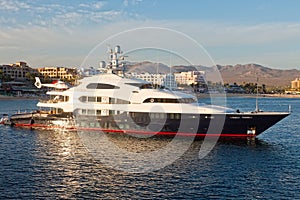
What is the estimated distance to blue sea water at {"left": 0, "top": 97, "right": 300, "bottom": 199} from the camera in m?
26.3

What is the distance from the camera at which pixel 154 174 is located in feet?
101

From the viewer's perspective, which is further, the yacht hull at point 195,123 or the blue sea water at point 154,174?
the yacht hull at point 195,123

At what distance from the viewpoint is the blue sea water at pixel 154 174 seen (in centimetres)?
2634

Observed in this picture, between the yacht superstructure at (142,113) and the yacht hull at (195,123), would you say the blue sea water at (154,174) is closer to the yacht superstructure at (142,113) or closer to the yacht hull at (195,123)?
the yacht hull at (195,123)

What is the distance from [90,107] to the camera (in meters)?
51.4

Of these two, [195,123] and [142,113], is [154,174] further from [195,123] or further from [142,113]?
[142,113]

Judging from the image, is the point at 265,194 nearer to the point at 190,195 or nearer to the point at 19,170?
the point at 190,195

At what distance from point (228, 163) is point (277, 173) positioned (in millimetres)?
4558

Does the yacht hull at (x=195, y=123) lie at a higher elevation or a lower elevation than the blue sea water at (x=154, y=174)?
higher

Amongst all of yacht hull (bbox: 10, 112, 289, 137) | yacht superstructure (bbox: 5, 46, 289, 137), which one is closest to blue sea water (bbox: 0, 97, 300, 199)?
yacht hull (bbox: 10, 112, 289, 137)

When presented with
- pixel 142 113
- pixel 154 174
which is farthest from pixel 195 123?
pixel 154 174

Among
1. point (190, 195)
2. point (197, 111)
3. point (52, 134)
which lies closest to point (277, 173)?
point (190, 195)

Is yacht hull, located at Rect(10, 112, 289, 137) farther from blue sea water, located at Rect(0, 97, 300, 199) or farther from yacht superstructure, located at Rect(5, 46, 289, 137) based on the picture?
blue sea water, located at Rect(0, 97, 300, 199)

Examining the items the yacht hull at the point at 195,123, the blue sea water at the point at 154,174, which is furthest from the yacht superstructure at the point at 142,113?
the blue sea water at the point at 154,174
